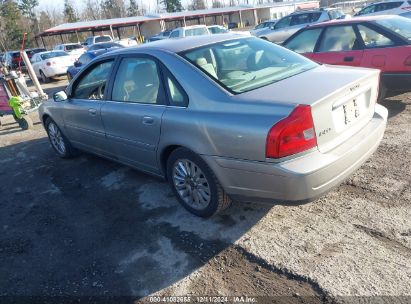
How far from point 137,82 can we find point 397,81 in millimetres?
3871

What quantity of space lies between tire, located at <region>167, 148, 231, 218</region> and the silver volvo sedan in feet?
0.04

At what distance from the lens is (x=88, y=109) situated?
4.59 m

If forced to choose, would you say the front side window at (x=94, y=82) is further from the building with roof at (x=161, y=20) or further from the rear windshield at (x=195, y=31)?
the building with roof at (x=161, y=20)

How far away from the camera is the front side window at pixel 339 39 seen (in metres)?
6.01

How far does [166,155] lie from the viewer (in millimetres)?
3646

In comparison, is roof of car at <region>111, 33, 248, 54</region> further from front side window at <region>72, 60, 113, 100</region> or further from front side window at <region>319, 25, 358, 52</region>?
front side window at <region>319, 25, 358, 52</region>

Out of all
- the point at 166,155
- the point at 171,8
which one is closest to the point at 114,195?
the point at 166,155

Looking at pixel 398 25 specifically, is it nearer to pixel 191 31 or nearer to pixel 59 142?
pixel 59 142

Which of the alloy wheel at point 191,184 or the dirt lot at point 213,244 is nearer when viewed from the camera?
the dirt lot at point 213,244

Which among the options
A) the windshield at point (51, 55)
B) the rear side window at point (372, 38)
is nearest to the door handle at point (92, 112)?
the rear side window at point (372, 38)

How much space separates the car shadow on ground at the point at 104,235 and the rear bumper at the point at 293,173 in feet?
1.83

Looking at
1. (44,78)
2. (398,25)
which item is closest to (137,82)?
(398,25)

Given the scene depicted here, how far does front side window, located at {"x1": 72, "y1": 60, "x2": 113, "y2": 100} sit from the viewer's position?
439 cm

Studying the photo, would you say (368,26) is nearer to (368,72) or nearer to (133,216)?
(368,72)
